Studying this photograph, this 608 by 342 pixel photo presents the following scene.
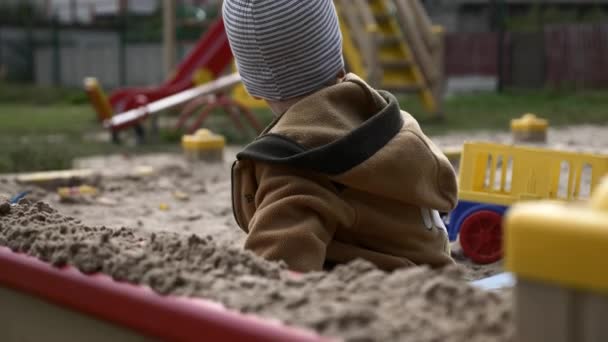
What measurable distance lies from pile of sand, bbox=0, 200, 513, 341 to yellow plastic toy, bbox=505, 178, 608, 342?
7cm

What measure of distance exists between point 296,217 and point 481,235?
1.36 metres

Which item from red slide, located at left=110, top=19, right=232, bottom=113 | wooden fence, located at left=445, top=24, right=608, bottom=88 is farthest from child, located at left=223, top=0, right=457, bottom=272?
wooden fence, located at left=445, top=24, right=608, bottom=88

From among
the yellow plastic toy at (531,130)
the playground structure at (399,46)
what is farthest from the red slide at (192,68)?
the yellow plastic toy at (531,130)

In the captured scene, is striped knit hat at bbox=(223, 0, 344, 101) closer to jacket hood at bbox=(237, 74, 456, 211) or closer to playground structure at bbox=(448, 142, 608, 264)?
jacket hood at bbox=(237, 74, 456, 211)

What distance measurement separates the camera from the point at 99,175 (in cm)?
445

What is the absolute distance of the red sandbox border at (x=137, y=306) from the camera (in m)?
1.00

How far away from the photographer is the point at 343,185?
1566 mm

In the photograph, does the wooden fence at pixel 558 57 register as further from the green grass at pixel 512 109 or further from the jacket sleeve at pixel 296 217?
the jacket sleeve at pixel 296 217

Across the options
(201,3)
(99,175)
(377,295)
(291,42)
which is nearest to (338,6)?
(99,175)

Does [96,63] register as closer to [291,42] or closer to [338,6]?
[338,6]

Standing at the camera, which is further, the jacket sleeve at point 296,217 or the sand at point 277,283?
the jacket sleeve at point 296,217

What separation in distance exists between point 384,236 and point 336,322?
0.64 m

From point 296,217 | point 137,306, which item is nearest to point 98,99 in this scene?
point 296,217

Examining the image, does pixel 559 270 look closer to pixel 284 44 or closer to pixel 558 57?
pixel 284 44
